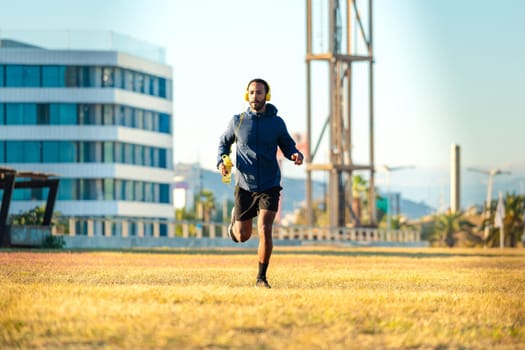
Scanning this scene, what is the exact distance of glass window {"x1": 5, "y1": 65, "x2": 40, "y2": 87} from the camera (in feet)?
356

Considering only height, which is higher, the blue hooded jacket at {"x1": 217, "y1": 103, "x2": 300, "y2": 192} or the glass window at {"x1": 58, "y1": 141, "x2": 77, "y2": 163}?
A: the glass window at {"x1": 58, "y1": 141, "x2": 77, "y2": 163}

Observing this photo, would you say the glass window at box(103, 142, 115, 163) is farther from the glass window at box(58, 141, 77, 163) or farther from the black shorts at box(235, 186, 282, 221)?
the black shorts at box(235, 186, 282, 221)

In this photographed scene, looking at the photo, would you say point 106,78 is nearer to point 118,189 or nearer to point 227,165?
point 118,189

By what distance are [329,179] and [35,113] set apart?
27850 mm

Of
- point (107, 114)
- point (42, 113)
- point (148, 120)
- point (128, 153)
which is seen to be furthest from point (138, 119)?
point (42, 113)

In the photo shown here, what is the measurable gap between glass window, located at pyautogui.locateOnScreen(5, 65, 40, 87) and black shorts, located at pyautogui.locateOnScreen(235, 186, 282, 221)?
95.4 m

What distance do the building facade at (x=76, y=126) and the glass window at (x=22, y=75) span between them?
8 centimetres

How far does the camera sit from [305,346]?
26.7ft

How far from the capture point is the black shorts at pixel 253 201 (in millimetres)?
14383

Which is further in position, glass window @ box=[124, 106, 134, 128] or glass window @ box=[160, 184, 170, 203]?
glass window @ box=[160, 184, 170, 203]

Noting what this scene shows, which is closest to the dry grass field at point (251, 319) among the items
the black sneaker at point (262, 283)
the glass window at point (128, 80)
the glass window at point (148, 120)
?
the black sneaker at point (262, 283)

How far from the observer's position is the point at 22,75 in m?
109

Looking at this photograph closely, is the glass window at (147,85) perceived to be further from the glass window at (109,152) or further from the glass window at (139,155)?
the glass window at (109,152)

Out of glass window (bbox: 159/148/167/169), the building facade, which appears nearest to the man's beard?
the building facade
